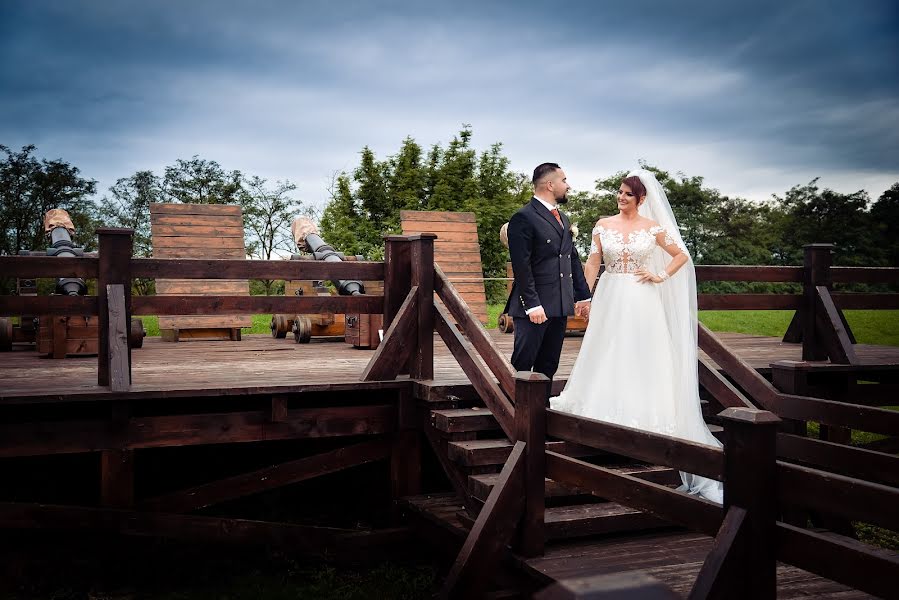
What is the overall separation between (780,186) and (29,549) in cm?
3742

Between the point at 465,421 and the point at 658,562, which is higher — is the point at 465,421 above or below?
above

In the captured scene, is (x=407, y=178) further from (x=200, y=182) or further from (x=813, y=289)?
(x=813, y=289)

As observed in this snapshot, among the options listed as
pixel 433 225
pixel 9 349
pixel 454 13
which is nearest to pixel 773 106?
pixel 454 13

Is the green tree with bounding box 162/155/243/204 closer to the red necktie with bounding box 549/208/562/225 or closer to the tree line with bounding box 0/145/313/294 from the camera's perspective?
the tree line with bounding box 0/145/313/294

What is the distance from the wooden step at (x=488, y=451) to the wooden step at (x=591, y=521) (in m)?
0.52

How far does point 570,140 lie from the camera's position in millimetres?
35781

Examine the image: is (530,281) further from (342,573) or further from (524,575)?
(342,573)

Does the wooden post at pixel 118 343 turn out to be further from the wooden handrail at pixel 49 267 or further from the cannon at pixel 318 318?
the cannon at pixel 318 318

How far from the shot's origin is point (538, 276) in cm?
578

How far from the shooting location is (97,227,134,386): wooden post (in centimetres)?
566

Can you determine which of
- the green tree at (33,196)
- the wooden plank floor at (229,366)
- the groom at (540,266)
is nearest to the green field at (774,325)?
the green tree at (33,196)

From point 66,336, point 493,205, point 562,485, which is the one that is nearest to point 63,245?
point 66,336

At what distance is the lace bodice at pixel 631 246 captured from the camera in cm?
571

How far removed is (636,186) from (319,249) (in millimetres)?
5536
